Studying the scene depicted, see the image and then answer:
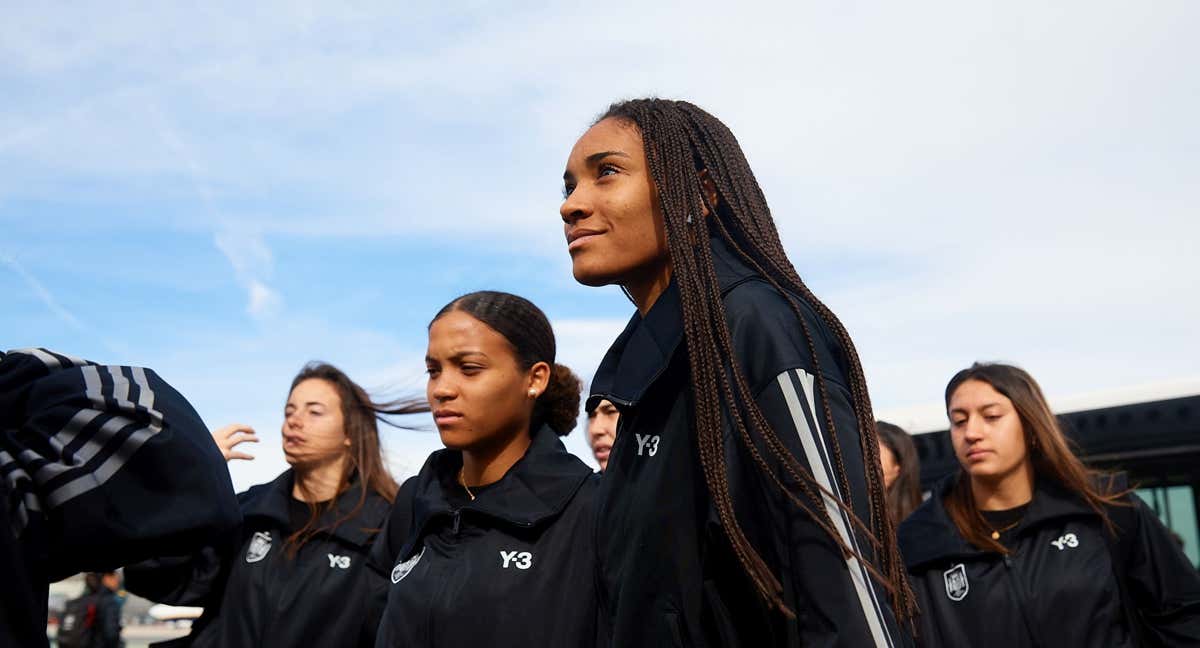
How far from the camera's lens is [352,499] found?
6.02 meters

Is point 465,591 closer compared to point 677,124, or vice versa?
point 677,124

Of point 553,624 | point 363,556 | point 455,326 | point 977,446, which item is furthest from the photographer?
point 363,556

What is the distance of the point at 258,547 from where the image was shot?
5.98 meters

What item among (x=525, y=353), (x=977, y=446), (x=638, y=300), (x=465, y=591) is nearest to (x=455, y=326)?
(x=525, y=353)

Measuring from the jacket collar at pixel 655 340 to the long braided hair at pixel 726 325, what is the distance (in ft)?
0.09

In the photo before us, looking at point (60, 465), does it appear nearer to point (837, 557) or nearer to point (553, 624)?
point (837, 557)

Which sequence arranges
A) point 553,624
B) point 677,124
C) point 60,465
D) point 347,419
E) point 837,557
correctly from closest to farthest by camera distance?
point 60,465
point 837,557
point 677,124
point 553,624
point 347,419

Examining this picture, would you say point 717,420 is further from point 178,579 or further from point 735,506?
point 178,579

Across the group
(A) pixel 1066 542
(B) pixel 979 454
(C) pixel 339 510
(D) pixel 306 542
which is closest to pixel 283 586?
(D) pixel 306 542

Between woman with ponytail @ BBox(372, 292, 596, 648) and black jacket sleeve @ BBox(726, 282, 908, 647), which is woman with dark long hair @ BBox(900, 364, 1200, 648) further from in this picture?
black jacket sleeve @ BBox(726, 282, 908, 647)

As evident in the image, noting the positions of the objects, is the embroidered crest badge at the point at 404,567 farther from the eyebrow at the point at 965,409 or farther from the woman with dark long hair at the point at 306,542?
the eyebrow at the point at 965,409

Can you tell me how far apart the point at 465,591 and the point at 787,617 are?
6.29ft

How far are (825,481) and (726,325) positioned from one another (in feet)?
1.26

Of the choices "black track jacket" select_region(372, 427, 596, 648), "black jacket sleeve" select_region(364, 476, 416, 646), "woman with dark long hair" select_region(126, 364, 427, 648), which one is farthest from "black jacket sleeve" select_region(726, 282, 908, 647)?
"woman with dark long hair" select_region(126, 364, 427, 648)
